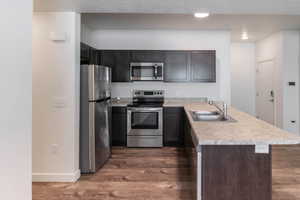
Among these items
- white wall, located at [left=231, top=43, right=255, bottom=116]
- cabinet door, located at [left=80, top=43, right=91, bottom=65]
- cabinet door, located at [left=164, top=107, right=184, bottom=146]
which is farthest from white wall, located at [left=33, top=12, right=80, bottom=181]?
white wall, located at [left=231, top=43, right=255, bottom=116]

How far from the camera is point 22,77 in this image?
6.05 ft

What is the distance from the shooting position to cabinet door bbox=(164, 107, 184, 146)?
198 inches

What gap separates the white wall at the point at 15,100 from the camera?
5.41 feet

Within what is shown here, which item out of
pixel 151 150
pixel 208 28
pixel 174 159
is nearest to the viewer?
pixel 174 159

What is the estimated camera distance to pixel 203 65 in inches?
208

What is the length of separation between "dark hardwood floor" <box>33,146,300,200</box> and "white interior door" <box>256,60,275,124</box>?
6.64 feet

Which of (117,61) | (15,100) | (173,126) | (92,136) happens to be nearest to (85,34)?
(117,61)

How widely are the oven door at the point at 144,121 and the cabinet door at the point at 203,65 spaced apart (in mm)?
1133

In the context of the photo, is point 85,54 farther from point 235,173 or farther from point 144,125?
point 235,173

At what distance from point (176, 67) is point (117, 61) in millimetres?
1240

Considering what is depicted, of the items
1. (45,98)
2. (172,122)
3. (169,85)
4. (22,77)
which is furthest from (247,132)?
(169,85)

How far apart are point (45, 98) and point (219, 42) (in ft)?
12.6

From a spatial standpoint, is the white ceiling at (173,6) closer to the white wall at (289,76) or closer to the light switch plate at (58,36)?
the light switch plate at (58,36)

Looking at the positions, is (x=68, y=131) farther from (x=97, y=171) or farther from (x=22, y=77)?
(x=22, y=77)
